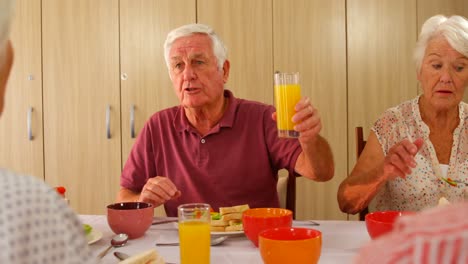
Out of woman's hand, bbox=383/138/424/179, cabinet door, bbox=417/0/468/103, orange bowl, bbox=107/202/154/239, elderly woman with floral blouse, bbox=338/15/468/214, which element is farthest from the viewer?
cabinet door, bbox=417/0/468/103

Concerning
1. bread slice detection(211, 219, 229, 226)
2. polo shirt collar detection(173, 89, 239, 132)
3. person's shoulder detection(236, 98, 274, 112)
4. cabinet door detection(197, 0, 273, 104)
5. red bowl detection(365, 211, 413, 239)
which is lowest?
bread slice detection(211, 219, 229, 226)

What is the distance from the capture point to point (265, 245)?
0.94 metres

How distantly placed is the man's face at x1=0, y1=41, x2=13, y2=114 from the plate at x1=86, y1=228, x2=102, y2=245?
28.4 inches

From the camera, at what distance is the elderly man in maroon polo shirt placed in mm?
1774

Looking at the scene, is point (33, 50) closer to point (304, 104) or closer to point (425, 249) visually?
point (304, 104)

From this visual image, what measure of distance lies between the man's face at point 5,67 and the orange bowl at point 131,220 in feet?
2.40

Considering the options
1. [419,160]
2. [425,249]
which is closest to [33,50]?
[419,160]

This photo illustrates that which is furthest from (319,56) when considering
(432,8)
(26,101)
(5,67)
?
(5,67)

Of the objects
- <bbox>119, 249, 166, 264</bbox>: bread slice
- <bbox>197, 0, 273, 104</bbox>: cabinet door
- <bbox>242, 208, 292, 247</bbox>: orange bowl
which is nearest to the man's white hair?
<bbox>119, 249, 166, 264</bbox>: bread slice

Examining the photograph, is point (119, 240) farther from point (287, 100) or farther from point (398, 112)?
point (398, 112)

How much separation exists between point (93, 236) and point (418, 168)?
110 centimetres

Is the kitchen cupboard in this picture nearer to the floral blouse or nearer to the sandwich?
the floral blouse

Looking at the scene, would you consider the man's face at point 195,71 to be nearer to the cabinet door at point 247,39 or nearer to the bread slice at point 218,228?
the bread slice at point 218,228

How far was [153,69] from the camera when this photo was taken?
3143mm
